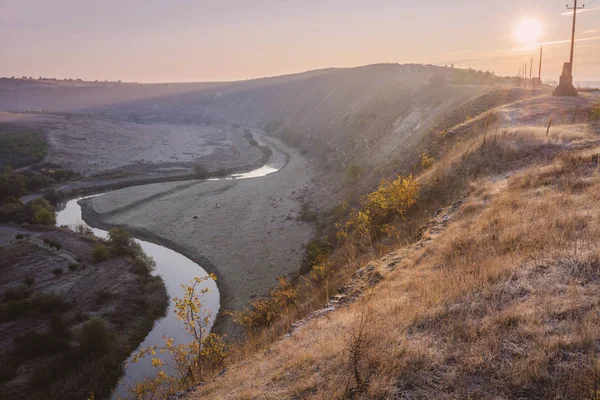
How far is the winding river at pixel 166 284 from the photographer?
20.8 meters

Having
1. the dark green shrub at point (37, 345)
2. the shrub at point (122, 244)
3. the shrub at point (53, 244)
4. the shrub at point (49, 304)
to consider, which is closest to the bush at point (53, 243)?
the shrub at point (53, 244)

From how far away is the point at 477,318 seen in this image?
18.7ft

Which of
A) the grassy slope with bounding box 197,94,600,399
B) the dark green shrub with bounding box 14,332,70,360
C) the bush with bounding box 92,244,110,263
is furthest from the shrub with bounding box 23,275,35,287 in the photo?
the grassy slope with bounding box 197,94,600,399

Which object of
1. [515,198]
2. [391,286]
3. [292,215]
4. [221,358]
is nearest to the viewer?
[391,286]

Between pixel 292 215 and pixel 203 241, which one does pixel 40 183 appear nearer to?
pixel 203 241

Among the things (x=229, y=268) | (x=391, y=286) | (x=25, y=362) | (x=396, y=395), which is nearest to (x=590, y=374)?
(x=396, y=395)

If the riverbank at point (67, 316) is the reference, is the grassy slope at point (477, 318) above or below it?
above

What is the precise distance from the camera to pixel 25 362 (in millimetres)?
19484

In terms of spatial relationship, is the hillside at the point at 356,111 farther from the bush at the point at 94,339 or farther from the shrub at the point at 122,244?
the bush at the point at 94,339

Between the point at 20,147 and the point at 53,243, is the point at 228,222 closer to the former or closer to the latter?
the point at 53,243

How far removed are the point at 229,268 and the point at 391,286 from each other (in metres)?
24.6

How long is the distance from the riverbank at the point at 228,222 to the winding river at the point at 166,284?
76 centimetres

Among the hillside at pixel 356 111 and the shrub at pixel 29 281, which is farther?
the hillside at pixel 356 111

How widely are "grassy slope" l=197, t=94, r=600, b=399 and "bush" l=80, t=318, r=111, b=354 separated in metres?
17.1
